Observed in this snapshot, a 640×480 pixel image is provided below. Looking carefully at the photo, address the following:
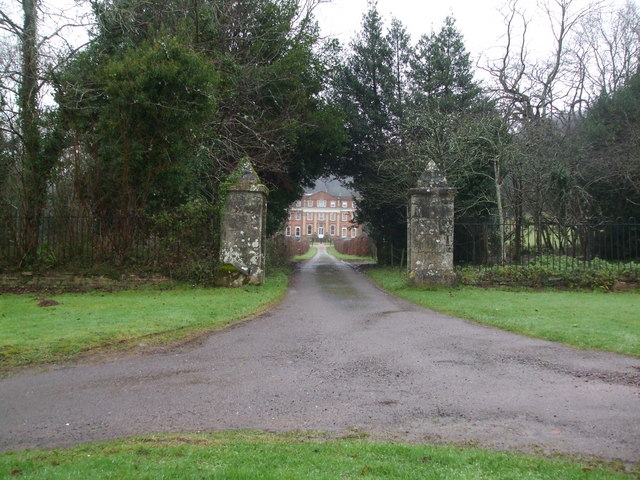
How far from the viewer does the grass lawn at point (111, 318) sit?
6.69 meters

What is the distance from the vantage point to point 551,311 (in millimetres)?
10023

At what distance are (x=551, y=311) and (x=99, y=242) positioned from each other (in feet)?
37.4

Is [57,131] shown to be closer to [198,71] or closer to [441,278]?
[198,71]

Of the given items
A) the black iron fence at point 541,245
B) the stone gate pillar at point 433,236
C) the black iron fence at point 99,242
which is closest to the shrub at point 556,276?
the black iron fence at point 541,245

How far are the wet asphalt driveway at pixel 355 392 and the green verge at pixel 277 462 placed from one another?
0.28 m

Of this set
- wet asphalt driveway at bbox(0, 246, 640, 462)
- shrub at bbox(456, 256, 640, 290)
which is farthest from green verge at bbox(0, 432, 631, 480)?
shrub at bbox(456, 256, 640, 290)

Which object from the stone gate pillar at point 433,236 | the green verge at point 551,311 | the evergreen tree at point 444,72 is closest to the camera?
the green verge at point 551,311

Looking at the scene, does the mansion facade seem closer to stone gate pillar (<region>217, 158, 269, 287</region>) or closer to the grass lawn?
stone gate pillar (<region>217, 158, 269, 287</region>)

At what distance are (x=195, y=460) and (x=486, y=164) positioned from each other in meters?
18.6

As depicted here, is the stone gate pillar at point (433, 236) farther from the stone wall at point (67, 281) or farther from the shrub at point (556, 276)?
the stone wall at point (67, 281)

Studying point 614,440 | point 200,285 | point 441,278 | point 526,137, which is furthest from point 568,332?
point 526,137

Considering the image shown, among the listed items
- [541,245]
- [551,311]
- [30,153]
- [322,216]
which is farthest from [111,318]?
[322,216]

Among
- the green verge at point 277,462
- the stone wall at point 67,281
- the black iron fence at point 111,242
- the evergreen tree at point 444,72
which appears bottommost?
the green verge at point 277,462

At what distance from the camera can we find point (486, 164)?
1994 centimetres
